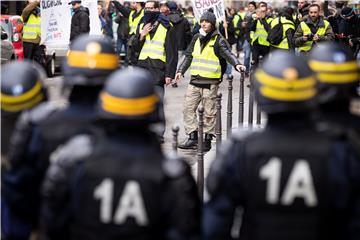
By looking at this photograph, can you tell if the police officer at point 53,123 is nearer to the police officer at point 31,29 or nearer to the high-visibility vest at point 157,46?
the high-visibility vest at point 157,46

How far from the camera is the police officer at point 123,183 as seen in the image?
385cm

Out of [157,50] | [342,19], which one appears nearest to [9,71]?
[157,50]

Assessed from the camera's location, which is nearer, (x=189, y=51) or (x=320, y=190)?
(x=320, y=190)

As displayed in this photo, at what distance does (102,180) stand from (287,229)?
82 centimetres

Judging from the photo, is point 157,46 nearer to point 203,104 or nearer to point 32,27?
point 203,104

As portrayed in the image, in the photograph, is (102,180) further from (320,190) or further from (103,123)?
(320,190)

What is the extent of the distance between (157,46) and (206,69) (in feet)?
2.24

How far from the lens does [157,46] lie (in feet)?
37.2

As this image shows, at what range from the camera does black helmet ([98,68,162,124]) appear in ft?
12.9

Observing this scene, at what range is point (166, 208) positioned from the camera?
12.7 feet

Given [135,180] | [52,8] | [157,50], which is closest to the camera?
[135,180]

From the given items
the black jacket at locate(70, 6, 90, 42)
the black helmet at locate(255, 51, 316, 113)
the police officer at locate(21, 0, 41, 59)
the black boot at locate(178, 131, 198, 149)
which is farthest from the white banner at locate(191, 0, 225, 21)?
the black helmet at locate(255, 51, 316, 113)

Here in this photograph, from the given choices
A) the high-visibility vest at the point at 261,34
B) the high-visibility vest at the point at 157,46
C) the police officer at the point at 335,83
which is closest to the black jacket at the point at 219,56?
the high-visibility vest at the point at 157,46

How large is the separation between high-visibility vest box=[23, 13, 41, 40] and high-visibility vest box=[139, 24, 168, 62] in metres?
6.42
